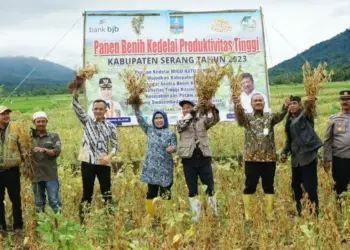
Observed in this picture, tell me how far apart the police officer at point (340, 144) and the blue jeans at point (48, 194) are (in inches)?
116

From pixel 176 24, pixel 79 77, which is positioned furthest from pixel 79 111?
pixel 176 24

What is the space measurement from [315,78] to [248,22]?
3.33m

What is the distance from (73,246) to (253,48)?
5.15 metres

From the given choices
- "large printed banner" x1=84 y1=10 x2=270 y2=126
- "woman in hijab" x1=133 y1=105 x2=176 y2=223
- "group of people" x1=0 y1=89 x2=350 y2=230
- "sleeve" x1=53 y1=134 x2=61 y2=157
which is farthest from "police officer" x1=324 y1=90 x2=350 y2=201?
"sleeve" x1=53 y1=134 x2=61 y2=157

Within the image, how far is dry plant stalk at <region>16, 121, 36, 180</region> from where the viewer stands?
513 cm

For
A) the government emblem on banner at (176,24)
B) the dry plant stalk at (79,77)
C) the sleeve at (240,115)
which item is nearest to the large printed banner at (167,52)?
the government emblem on banner at (176,24)

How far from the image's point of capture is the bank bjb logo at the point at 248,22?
314 inches

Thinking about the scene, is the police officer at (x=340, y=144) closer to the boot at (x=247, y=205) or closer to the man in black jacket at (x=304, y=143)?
the man in black jacket at (x=304, y=143)

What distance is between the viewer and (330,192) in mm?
6023

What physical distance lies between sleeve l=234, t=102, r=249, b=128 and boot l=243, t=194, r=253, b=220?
789 millimetres

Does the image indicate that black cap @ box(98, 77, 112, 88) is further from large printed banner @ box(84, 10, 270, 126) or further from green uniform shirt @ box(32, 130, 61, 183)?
green uniform shirt @ box(32, 130, 61, 183)

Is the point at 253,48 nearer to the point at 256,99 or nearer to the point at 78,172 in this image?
the point at 256,99

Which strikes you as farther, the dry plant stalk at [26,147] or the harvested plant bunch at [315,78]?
the dry plant stalk at [26,147]

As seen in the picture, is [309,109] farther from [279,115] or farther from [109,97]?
[109,97]
